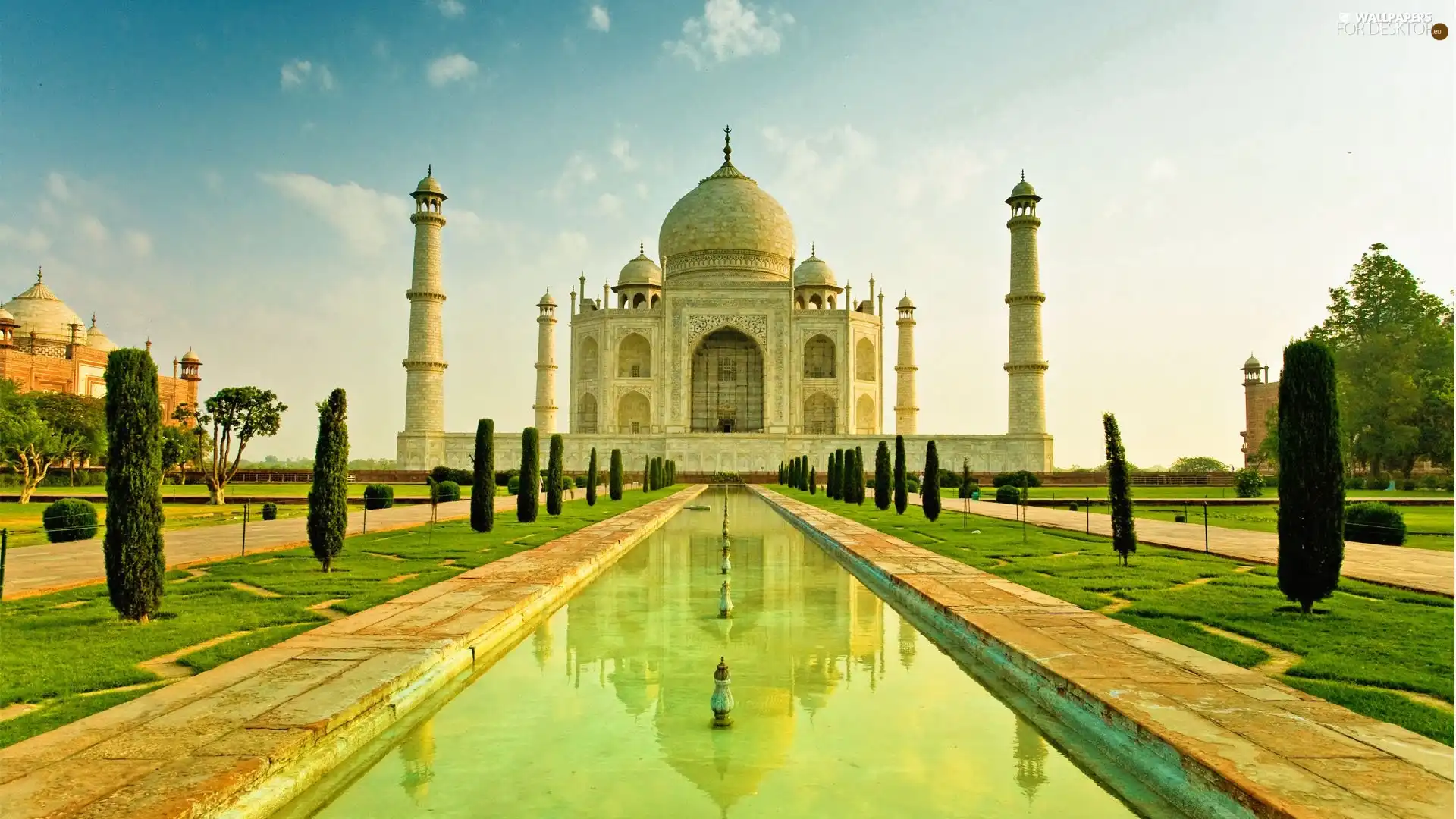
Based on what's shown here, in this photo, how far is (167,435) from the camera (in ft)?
67.3

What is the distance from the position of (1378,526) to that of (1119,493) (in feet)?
14.6

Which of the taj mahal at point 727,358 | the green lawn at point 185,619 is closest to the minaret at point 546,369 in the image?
the taj mahal at point 727,358

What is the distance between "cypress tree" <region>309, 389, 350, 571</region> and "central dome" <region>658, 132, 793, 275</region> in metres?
32.9

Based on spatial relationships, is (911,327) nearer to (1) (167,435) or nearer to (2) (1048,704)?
(1) (167,435)

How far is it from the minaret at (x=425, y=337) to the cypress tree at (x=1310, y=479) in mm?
29443

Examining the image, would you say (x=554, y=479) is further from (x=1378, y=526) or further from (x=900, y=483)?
(x=1378, y=526)

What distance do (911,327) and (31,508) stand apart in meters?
32.5

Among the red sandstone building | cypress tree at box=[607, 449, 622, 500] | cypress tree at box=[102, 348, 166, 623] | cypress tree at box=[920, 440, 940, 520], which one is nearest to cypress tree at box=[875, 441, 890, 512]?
cypress tree at box=[920, 440, 940, 520]

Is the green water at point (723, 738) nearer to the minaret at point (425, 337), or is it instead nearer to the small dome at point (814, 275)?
the minaret at point (425, 337)

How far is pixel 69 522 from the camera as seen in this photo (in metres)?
10.7

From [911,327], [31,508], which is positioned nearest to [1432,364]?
[911,327]

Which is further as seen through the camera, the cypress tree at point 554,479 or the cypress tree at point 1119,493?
the cypress tree at point 554,479

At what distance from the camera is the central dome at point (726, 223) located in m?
40.1

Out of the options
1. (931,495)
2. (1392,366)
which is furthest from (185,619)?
(1392,366)
